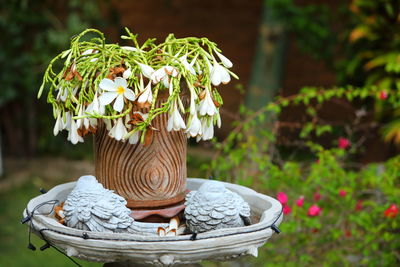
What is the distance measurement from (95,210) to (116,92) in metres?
0.40

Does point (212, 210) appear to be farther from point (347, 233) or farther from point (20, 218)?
point (20, 218)

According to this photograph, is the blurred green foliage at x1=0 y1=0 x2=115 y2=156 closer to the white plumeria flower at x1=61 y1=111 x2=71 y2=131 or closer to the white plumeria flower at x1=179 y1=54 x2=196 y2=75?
the white plumeria flower at x1=61 y1=111 x2=71 y2=131

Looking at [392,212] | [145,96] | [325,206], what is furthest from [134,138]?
[325,206]

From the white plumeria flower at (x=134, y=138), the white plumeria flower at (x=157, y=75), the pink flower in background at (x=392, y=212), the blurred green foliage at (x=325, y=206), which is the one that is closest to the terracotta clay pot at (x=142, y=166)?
the white plumeria flower at (x=134, y=138)

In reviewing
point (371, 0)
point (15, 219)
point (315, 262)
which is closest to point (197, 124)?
point (315, 262)

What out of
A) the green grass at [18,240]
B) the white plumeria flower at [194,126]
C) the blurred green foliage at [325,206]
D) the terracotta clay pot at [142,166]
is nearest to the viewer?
the white plumeria flower at [194,126]

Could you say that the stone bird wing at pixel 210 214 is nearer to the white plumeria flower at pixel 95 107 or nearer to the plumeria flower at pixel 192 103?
the plumeria flower at pixel 192 103

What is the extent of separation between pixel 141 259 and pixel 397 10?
4.15 metres

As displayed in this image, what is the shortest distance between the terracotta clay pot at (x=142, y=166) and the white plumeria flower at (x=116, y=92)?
0.21 m

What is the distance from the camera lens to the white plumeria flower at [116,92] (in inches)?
83.2

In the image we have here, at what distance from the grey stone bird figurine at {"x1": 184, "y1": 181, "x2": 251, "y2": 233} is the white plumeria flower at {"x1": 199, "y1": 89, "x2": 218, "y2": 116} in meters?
0.25

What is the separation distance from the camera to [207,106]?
223cm

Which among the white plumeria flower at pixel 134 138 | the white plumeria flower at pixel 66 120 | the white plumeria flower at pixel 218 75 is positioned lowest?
the white plumeria flower at pixel 134 138

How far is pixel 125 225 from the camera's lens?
218 cm
